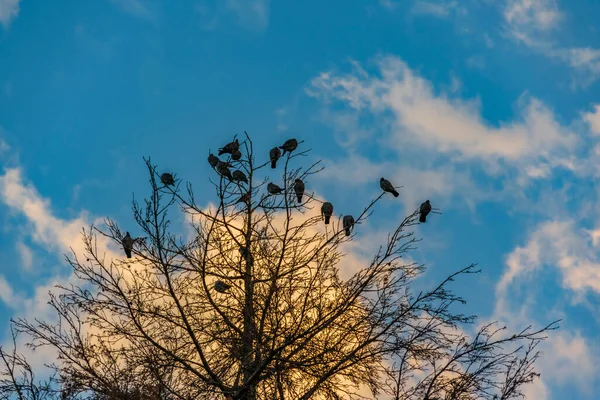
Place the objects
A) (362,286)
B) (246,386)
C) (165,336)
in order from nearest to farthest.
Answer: (246,386)
(362,286)
(165,336)

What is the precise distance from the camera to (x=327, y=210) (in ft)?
33.4

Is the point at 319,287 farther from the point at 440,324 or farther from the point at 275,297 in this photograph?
the point at 440,324

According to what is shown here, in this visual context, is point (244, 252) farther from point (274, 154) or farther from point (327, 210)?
point (274, 154)

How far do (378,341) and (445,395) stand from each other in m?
1.05

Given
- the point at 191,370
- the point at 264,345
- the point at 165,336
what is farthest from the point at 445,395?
the point at 165,336

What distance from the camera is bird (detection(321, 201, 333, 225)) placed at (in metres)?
10.0

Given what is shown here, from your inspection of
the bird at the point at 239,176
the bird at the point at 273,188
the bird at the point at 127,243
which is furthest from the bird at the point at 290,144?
the bird at the point at 127,243

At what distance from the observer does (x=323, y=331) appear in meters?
9.25

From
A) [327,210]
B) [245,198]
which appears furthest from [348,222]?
A: [245,198]

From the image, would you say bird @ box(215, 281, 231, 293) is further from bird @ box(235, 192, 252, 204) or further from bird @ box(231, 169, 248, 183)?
bird @ box(231, 169, 248, 183)

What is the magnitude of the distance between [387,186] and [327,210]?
336 cm

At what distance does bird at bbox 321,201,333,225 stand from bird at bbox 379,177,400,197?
285cm

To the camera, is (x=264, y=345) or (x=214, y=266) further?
(x=214, y=266)

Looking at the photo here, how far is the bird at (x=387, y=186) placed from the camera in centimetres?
1308
